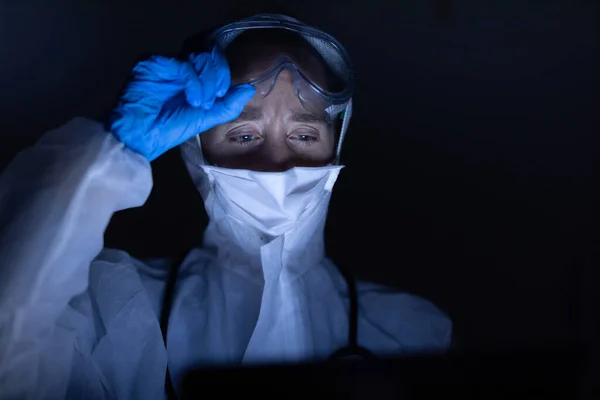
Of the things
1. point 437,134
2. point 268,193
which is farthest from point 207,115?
point 437,134

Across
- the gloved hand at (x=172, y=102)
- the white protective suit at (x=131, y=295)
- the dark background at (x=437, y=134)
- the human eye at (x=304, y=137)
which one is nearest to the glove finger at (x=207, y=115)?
the gloved hand at (x=172, y=102)

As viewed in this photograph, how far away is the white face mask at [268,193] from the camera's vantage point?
0.96 m

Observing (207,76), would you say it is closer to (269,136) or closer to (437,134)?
(269,136)

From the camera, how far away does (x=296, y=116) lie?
112 centimetres

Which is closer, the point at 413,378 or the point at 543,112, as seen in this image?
the point at 413,378

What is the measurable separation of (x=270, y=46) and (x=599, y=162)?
103 cm

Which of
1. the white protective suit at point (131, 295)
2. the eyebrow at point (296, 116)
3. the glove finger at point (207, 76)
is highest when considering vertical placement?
the glove finger at point (207, 76)

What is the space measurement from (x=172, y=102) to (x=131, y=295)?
1.30ft

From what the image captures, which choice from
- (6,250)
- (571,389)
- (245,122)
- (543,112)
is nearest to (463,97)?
(543,112)

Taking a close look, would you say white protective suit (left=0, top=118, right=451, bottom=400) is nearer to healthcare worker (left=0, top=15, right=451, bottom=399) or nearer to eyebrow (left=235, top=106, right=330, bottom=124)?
healthcare worker (left=0, top=15, right=451, bottom=399)

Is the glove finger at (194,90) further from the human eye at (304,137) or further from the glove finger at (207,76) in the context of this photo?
the human eye at (304,137)

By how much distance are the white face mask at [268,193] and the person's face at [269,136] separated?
92 mm

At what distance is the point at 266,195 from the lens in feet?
3.18

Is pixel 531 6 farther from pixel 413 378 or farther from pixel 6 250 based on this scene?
pixel 6 250
